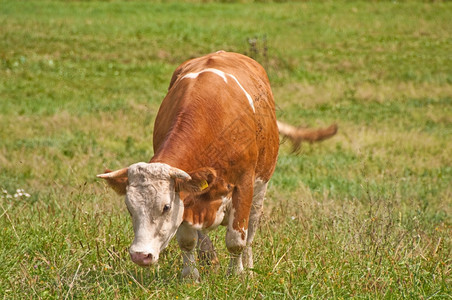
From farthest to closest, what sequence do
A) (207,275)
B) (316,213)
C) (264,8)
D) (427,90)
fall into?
(264,8)
(427,90)
(316,213)
(207,275)

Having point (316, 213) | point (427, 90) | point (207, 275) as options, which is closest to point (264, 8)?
point (427, 90)

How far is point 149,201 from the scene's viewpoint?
4.36 m

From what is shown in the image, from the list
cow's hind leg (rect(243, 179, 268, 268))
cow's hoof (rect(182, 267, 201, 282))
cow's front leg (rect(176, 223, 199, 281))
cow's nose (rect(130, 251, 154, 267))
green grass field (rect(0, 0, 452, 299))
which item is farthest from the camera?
cow's hind leg (rect(243, 179, 268, 268))

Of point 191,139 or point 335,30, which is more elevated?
point 191,139

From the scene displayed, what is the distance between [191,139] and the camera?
4812 millimetres

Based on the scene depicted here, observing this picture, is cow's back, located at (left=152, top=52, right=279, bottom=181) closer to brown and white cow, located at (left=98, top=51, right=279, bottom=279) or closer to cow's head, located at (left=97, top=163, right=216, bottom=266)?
brown and white cow, located at (left=98, top=51, right=279, bottom=279)

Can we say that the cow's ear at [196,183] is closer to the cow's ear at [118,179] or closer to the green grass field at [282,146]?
the cow's ear at [118,179]

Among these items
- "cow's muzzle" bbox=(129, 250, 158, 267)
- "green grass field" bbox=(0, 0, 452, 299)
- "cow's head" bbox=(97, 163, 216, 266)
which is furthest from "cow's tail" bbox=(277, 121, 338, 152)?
"cow's muzzle" bbox=(129, 250, 158, 267)

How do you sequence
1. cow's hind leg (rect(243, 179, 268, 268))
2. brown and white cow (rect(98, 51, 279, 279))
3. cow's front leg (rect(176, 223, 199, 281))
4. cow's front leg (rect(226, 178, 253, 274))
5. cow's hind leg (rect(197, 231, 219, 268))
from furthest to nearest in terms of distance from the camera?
cow's hind leg (rect(243, 179, 268, 268))
cow's hind leg (rect(197, 231, 219, 268))
cow's front leg (rect(226, 178, 253, 274))
cow's front leg (rect(176, 223, 199, 281))
brown and white cow (rect(98, 51, 279, 279))

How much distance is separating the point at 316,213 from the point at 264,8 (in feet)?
80.9

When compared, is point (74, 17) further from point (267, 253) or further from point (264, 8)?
point (267, 253)

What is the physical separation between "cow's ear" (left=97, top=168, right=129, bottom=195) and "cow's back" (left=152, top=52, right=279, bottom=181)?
288 millimetres

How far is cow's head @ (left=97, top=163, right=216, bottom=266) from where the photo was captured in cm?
432

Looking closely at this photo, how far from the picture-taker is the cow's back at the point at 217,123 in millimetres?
4828
